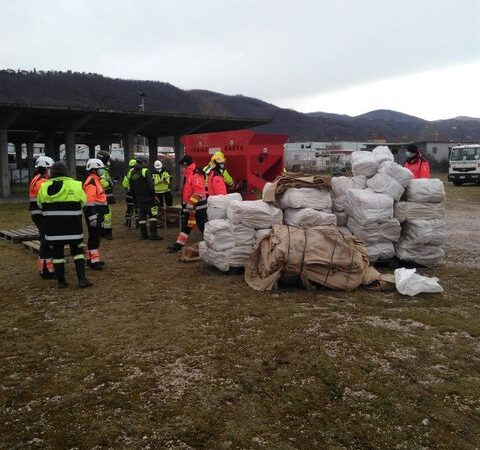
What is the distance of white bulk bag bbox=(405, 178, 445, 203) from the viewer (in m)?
6.70

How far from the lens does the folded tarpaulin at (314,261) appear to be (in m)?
5.70

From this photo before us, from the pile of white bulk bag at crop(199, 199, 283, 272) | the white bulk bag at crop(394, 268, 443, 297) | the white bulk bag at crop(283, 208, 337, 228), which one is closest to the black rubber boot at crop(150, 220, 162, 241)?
the pile of white bulk bag at crop(199, 199, 283, 272)

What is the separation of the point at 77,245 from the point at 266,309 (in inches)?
100

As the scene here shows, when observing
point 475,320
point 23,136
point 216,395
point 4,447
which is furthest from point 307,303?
point 23,136

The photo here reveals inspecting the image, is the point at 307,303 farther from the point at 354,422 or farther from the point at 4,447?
the point at 4,447

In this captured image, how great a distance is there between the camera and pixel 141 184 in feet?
30.3

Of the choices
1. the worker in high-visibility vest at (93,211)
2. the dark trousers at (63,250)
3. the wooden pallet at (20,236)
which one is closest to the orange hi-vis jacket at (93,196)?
the worker in high-visibility vest at (93,211)

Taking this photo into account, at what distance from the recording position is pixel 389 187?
261 inches

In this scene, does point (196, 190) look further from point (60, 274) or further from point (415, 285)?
point (415, 285)

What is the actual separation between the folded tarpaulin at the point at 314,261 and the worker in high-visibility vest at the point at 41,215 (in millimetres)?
2777

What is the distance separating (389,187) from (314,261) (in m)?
1.78

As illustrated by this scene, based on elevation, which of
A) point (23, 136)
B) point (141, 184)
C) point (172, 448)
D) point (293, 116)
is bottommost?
point (172, 448)

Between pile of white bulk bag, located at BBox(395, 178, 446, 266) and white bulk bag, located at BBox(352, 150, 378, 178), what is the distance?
0.56 meters

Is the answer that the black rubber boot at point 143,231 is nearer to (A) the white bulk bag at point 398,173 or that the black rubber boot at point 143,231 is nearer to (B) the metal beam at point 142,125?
(A) the white bulk bag at point 398,173
